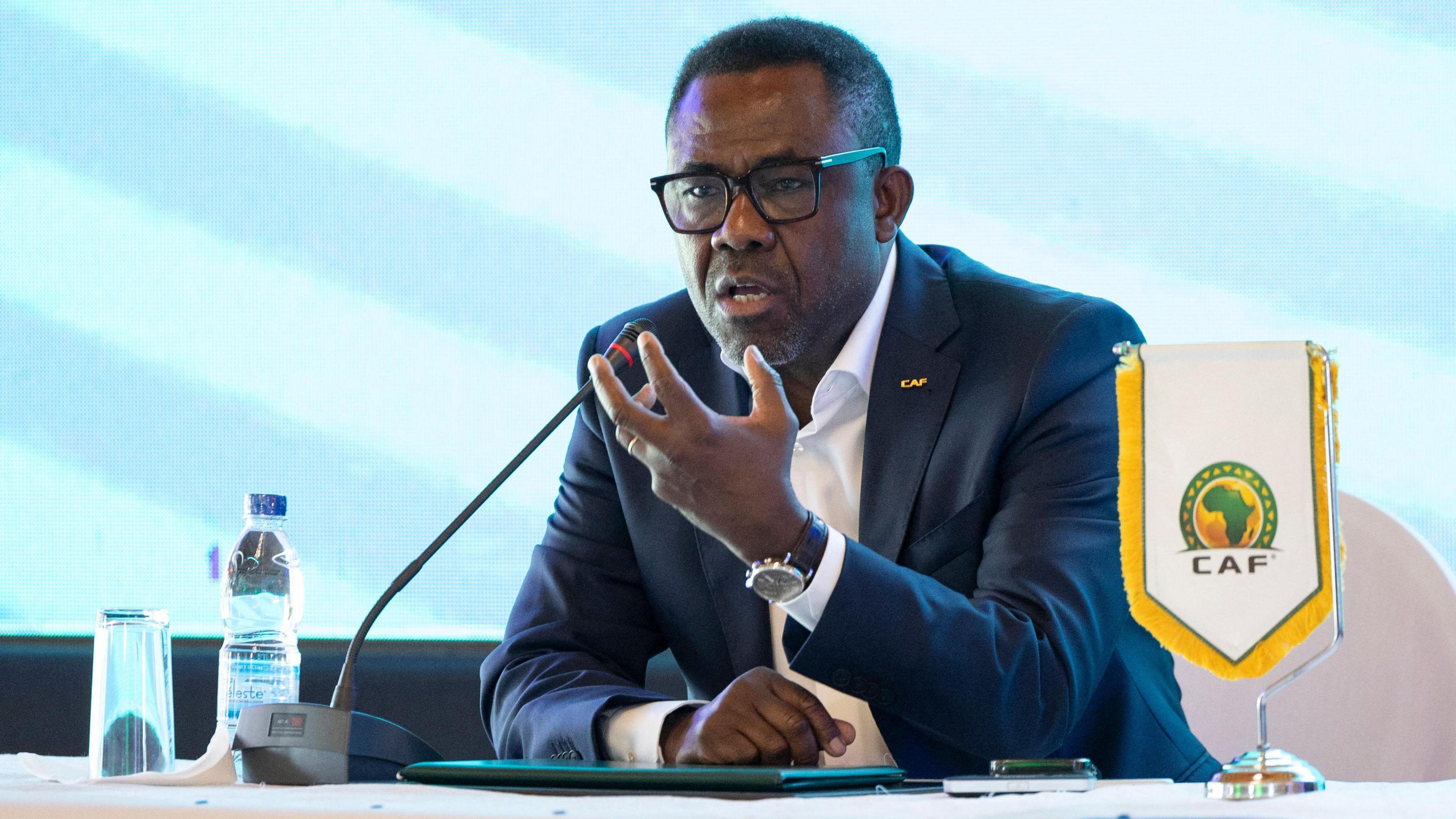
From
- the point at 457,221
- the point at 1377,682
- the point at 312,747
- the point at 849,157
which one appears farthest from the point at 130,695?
the point at 457,221

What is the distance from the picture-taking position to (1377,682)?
6.17 ft

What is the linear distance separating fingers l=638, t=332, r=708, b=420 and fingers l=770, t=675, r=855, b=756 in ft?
1.04

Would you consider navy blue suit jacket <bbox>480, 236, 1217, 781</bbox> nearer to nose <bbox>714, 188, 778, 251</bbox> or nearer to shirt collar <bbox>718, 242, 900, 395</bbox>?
shirt collar <bbox>718, 242, 900, 395</bbox>

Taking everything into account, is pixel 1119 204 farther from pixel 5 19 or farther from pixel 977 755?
pixel 5 19

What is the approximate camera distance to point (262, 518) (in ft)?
5.46

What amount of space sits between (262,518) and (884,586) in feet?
2.43

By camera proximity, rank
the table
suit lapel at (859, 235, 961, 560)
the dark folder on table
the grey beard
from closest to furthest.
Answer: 1. the table
2. the dark folder on table
3. suit lapel at (859, 235, 961, 560)
4. the grey beard

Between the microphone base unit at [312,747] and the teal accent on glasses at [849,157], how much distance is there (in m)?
0.96

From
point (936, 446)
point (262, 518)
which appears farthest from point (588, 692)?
point (936, 446)

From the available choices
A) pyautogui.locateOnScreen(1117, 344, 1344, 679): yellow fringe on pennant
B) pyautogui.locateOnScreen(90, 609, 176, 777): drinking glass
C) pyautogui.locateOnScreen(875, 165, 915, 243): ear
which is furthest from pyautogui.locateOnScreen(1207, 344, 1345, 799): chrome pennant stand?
pyautogui.locateOnScreen(875, 165, 915, 243): ear

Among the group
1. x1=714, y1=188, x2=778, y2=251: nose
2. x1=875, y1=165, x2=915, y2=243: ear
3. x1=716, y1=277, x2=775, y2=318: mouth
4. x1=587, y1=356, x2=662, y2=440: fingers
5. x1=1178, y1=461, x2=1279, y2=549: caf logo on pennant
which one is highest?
x1=875, y1=165, x2=915, y2=243: ear

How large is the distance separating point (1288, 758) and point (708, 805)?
14.6 inches

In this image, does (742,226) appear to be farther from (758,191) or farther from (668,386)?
(668,386)

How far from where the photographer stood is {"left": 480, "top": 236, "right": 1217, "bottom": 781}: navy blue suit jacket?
1.50 m
